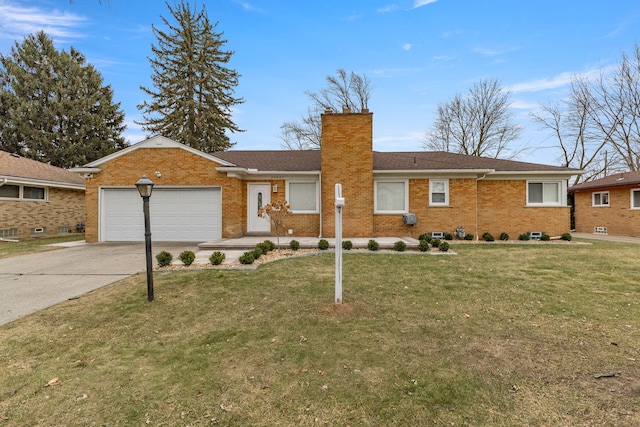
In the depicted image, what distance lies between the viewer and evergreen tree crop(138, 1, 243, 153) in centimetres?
2667

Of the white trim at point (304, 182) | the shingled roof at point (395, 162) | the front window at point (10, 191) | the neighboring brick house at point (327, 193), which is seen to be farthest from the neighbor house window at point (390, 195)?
the front window at point (10, 191)

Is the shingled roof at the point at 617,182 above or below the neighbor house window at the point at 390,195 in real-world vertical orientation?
above

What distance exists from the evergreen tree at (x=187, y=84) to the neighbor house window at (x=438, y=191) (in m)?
21.3

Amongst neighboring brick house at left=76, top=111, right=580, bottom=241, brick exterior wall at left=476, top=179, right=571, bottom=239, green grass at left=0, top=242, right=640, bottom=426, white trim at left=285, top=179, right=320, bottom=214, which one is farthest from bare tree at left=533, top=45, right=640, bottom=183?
green grass at left=0, top=242, right=640, bottom=426

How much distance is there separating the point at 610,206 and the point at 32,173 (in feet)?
95.0

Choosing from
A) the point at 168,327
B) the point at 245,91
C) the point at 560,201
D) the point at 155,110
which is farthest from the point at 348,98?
the point at 168,327

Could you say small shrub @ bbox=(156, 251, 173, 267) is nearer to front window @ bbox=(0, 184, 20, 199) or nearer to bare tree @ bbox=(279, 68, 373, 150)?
front window @ bbox=(0, 184, 20, 199)

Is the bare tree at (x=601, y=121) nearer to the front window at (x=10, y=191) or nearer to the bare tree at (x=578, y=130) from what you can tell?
the bare tree at (x=578, y=130)

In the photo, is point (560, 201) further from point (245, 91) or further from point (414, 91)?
point (245, 91)

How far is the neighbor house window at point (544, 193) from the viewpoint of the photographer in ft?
41.9

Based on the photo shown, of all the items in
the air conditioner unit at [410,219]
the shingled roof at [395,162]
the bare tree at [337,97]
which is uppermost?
the bare tree at [337,97]

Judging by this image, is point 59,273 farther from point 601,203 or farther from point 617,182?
point 601,203

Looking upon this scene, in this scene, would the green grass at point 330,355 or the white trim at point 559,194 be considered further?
the white trim at point 559,194

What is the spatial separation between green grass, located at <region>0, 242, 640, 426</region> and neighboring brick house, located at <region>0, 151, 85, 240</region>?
41.1 feet
